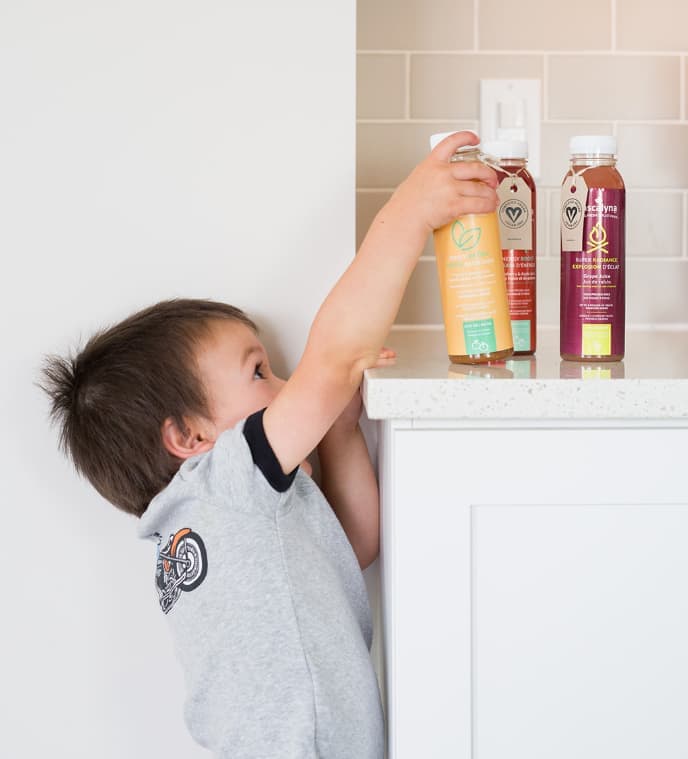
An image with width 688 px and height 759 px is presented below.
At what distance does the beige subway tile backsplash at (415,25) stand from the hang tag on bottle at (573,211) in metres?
0.55

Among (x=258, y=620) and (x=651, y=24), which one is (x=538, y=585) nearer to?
(x=258, y=620)

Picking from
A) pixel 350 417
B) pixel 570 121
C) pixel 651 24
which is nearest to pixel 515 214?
pixel 350 417

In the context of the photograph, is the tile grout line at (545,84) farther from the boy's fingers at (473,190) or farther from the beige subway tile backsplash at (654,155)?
the boy's fingers at (473,190)

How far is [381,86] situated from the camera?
4.28 feet

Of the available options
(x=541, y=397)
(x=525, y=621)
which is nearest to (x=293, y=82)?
(x=541, y=397)

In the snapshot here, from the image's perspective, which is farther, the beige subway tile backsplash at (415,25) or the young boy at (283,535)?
the beige subway tile backsplash at (415,25)

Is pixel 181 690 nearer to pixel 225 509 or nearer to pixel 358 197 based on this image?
pixel 225 509

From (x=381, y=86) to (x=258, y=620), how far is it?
2.64 feet

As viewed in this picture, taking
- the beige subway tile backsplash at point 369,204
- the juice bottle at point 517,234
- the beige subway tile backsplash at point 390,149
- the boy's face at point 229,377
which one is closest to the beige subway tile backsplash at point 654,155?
the beige subway tile backsplash at point 390,149

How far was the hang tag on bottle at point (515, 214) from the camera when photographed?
0.91 m

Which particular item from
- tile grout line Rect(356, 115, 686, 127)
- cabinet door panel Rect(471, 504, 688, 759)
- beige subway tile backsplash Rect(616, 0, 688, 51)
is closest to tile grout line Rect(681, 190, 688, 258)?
tile grout line Rect(356, 115, 686, 127)

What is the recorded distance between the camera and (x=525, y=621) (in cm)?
72

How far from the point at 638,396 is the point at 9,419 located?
659 mm

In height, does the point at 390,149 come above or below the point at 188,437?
above
